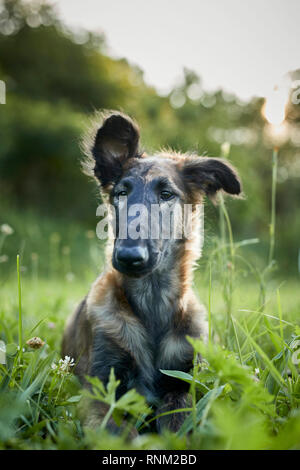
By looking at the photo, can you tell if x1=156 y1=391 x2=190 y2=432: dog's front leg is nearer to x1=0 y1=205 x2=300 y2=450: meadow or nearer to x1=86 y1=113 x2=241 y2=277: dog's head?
x1=0 y1=205 x2=300 y2=450: meadow

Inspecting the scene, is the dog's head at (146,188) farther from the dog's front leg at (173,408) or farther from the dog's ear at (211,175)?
the dog's front leg at (173,408)

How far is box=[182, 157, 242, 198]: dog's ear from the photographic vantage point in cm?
310

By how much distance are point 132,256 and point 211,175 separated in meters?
1.29

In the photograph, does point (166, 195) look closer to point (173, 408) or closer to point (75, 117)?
point (173, 408)

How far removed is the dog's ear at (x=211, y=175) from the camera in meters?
3.10

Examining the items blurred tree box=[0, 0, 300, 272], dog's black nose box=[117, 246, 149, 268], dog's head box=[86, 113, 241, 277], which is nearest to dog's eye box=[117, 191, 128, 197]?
dog's head box=[86, 113, 241, 277]

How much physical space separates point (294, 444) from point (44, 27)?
68.8 ft

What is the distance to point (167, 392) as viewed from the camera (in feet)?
7.93

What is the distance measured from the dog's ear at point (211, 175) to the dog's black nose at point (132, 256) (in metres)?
1.13

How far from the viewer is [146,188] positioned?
2.80 m

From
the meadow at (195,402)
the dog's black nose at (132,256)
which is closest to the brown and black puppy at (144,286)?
the dog's black nose at (132,256)

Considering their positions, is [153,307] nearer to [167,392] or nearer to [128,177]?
[167,392]

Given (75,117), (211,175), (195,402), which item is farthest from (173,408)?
(75,117)
